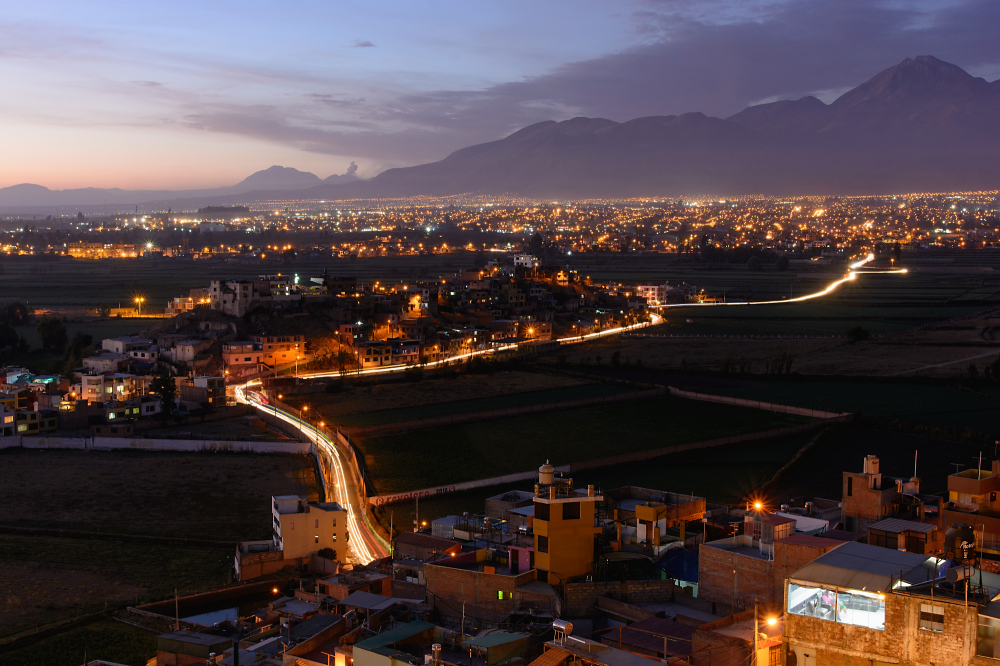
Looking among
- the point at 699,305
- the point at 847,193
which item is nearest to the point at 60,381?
the point at 699,305

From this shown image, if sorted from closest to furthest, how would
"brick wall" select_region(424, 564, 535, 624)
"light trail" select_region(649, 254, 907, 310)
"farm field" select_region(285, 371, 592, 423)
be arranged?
1. "brick wall" select_region(424, 564, 535, 624)
2. "farm field" select_region(285, 371, 592, 423)
3. "light trail" select_region(649, 254, 907, 310)

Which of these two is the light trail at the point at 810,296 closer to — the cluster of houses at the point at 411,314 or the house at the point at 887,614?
the cluster of houses at the point at 411,314

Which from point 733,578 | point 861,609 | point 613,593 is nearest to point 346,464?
point 613,593

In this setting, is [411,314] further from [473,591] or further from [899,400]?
[473,591]

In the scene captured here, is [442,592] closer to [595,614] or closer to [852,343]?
[595,614]

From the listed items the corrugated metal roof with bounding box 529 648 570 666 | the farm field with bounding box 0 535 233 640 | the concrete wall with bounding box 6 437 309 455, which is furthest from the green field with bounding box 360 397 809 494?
the corrugated metal roof with bounding box 529 648 570 666

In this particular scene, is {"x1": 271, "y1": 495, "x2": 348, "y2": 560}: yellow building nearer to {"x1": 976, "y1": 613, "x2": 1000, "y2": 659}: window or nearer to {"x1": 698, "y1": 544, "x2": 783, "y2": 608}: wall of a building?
{"x1": 698, "y1": 544, "x2": 783, "y2": 608}: wall of a building

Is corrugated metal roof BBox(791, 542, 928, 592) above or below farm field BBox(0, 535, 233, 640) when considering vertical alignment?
above
